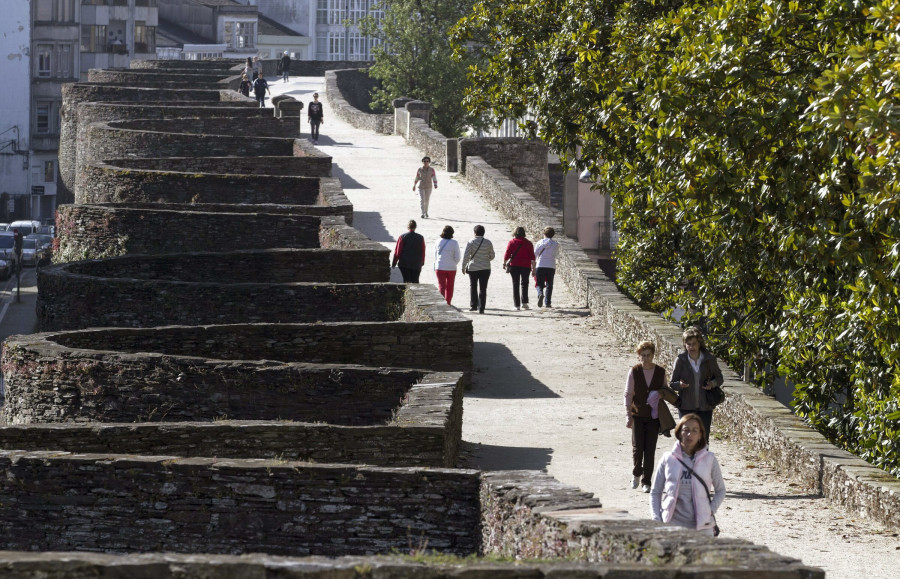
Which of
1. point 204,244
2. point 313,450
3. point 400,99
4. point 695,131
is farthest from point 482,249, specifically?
point 400,99

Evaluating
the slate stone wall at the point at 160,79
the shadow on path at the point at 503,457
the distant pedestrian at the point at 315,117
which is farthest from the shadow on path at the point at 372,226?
the slate stone wall at the point at 160,79

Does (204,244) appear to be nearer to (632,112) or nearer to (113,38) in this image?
(632,112)

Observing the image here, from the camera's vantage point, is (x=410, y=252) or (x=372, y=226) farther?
(x=372, y=226)

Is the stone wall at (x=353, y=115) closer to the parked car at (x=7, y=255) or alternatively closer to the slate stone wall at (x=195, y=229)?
the parked car at (x=7, y=255)

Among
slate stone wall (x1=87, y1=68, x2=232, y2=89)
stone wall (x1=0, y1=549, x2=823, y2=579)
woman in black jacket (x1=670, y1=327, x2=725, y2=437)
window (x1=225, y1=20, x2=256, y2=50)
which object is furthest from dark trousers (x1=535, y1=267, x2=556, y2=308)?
window (x1=225, y1=20, x2=256, y2=50)

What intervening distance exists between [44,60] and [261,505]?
228 ft

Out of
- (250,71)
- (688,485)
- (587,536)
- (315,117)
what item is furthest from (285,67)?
(587,536)

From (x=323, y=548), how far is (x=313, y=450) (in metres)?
1.94

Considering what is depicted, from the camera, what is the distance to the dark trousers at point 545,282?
71.5ft

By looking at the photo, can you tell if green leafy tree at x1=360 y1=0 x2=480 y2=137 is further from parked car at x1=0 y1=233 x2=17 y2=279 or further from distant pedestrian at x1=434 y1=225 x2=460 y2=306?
distant pedestrian at x1=434 y1=225 x2=460 y2=306

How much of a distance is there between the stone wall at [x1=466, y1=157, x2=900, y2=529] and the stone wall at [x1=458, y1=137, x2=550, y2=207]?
12.2m

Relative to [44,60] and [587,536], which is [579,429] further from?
[44,60]

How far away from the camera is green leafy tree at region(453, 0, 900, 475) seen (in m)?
10.7

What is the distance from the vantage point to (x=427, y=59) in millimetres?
51344
